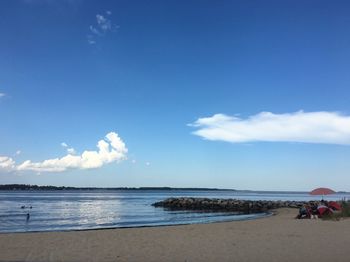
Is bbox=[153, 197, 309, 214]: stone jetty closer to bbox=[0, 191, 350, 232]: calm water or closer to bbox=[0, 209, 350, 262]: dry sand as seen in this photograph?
bbox=[0, 191, 350, 232]: calm water

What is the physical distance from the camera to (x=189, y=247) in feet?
46.4

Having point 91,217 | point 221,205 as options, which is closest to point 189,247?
point 91,217

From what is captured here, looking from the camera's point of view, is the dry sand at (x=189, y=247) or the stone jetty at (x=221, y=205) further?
the stone jetty at (x=221, y=205)

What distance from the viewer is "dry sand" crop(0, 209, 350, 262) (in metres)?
12.0

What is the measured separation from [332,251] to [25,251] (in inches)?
381

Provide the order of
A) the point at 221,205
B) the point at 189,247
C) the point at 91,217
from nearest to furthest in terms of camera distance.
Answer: the point at 189,247 < the point at 91,217 < the point at 221,205

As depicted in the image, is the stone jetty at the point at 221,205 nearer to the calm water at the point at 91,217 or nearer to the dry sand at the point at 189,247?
the calm water at the point at 91,217

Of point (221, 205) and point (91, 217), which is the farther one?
point (221, 205)

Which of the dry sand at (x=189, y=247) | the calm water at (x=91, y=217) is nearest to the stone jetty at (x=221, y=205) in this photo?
the calm water at (x=91, y=217)

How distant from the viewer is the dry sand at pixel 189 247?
12039 millimetres

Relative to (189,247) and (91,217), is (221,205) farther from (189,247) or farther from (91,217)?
(189,247)

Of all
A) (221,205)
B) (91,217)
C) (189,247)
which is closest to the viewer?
(189,247)

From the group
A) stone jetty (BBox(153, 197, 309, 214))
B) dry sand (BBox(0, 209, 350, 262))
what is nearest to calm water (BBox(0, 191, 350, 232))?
stone jetty (BBox(153, 197, 309, 214))

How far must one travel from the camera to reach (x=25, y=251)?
1293cm
